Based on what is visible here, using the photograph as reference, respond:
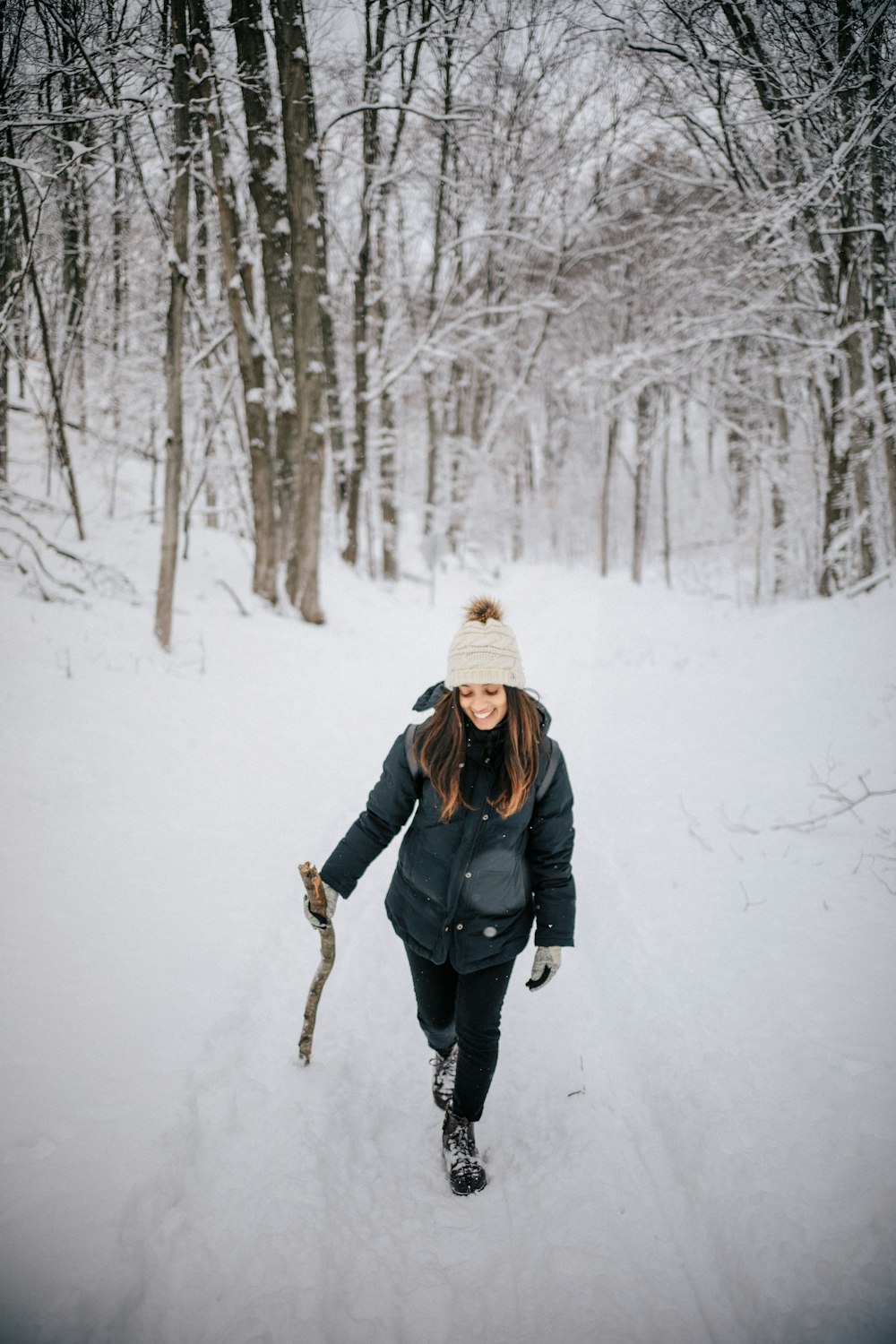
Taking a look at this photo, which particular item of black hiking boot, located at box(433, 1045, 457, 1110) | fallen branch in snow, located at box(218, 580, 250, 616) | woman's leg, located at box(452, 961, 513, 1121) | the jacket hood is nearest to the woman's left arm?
the jacket hood

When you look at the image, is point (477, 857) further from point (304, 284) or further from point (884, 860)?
point (304, 284)

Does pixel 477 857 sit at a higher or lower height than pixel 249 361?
lower

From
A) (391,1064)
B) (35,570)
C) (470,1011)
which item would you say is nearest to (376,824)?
(470,1011)

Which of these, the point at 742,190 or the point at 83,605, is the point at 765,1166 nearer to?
the point at 83,605

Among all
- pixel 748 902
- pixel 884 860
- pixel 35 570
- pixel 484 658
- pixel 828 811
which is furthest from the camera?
pixel 35 570

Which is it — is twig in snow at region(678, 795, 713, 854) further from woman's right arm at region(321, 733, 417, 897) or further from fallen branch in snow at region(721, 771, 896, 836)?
woman's right arm at region(321, 733, 417, 897)

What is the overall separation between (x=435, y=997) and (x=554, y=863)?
2.41 ft

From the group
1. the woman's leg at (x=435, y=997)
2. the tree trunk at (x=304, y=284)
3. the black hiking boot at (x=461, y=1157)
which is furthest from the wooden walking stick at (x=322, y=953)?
the tree trunk at (x=304, y=284)

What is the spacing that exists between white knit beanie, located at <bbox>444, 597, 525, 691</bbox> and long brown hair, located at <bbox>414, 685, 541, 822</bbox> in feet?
0.22

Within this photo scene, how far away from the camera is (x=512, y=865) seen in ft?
6.68

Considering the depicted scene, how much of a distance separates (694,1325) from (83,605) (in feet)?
22.6

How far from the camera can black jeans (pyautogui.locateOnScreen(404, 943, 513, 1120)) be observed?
2.07 metres

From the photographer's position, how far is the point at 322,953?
2418 millimetres

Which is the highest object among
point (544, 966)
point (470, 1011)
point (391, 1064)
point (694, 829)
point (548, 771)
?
point (548, 771)
